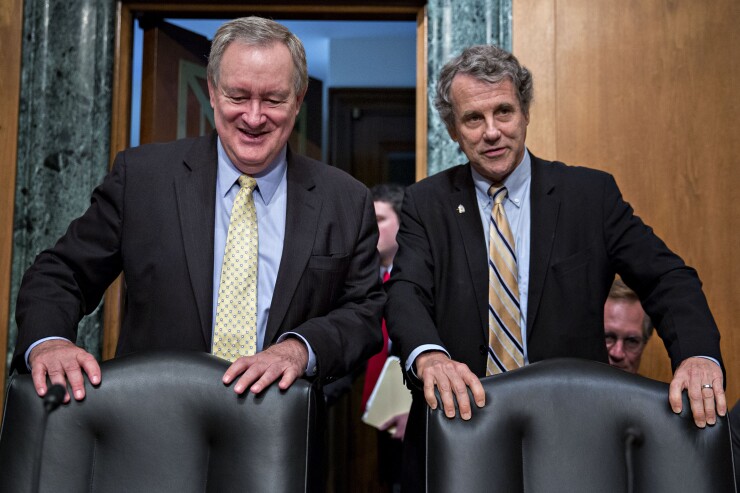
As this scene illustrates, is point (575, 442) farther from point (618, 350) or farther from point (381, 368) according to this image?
point (381, 368)

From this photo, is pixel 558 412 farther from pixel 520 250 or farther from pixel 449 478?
pixel 520 250

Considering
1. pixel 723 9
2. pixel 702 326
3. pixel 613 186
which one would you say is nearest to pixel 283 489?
pixel 702 326

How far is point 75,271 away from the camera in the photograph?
159cm

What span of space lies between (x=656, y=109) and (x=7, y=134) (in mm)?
2047

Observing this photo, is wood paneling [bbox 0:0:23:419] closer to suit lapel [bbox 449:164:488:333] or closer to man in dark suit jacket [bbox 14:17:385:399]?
man in dark suit jacket [bbox 14:17:385:399]

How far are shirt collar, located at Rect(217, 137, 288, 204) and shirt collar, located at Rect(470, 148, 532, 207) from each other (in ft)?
1.43

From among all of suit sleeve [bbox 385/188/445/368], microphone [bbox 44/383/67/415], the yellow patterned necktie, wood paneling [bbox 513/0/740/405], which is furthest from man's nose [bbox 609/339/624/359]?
microphone [bbox 44/383/67/415]

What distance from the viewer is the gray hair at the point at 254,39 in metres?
1.63

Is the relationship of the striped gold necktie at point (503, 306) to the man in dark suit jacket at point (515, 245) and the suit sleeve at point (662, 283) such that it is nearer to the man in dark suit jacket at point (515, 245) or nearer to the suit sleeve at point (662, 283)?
the man in dark suit jacket at point (515, 245)

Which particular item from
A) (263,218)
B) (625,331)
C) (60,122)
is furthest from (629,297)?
→ (60,122)

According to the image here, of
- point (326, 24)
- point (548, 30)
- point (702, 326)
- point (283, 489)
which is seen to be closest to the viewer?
point (283, 489)

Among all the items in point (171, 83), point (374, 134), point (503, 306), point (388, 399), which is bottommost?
point (388, 399)

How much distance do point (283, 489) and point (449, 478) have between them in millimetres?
216

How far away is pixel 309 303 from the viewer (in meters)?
1.62
